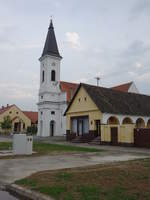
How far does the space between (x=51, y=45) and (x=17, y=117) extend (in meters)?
29.9

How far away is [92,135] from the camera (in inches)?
1222

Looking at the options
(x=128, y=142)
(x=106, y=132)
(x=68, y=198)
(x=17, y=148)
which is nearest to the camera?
(x=68, y=198)

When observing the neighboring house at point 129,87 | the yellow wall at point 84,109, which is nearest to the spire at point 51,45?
the neighboring house at point 129,87

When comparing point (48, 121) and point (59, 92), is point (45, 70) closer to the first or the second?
point (59, 92)

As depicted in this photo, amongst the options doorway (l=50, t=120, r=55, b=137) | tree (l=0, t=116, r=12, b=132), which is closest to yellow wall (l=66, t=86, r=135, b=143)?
doorway (l=50, t=120, r=55, b=137)

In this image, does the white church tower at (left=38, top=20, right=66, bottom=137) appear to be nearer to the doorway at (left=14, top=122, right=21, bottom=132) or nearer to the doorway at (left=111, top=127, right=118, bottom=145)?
the doorway at (left=14, top=122, right=21, bottom=132)

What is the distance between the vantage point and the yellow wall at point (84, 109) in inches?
1222

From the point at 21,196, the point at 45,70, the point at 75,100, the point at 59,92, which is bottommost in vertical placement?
the point at 21,196

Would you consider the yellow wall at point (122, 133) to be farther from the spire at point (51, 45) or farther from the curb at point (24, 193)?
the spire at point (51, 45)

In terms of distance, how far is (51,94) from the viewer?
53.0m

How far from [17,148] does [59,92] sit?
3747 cm

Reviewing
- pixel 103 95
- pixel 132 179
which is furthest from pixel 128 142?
pixel 132 179

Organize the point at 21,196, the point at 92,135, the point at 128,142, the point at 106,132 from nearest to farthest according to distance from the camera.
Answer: the point at 21,196 → the point at 128,142 → the point at 106,132 → the point at 92,135

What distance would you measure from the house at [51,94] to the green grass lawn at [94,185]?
43.1 meters
